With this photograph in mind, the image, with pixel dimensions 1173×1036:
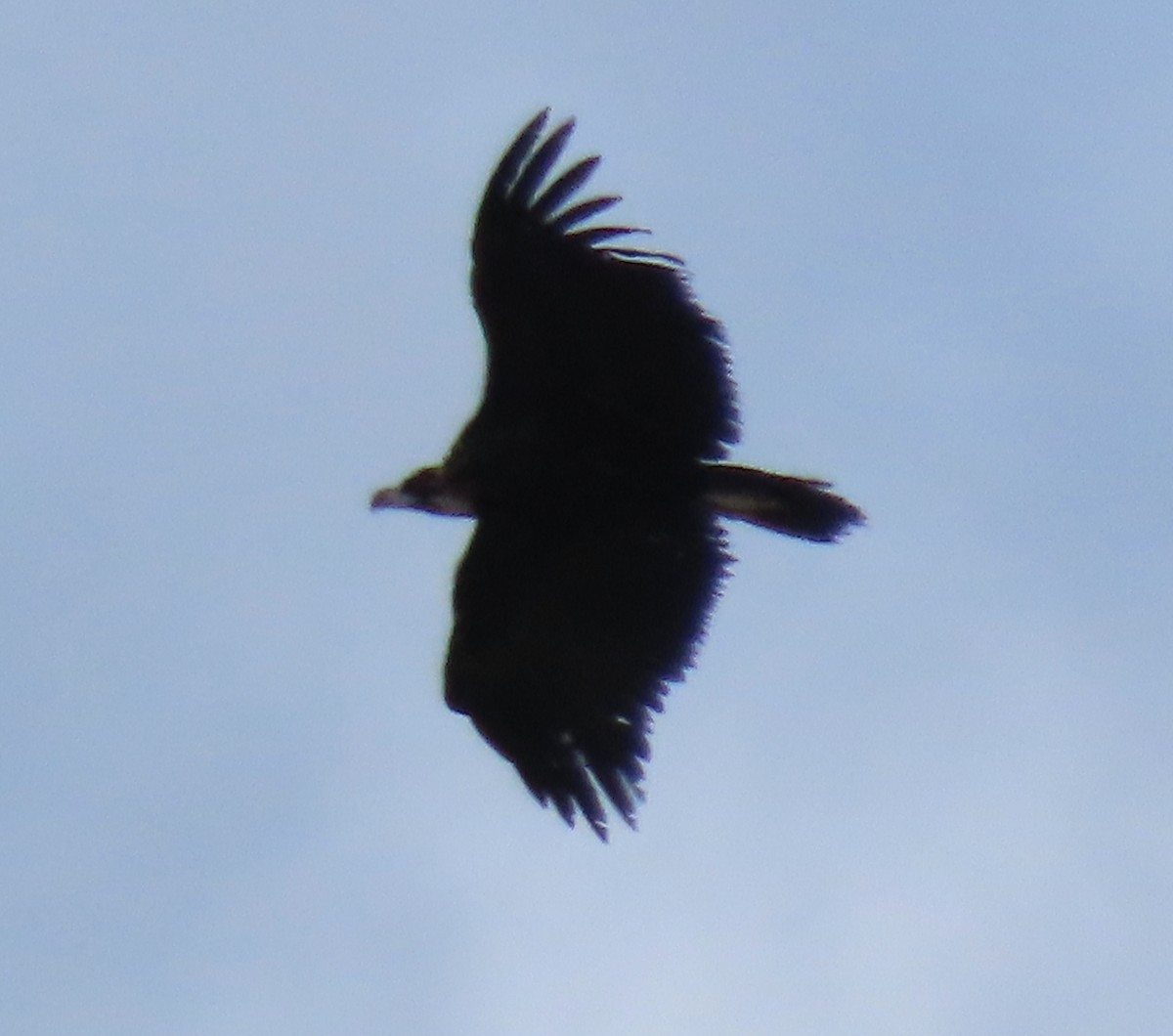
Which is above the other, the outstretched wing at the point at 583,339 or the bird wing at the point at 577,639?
the outstretched wing at the point at 583,339

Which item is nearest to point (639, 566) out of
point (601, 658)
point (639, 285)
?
point (601, 658)

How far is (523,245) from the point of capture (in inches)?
500

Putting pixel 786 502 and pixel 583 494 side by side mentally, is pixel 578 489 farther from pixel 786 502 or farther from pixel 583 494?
pixel 786 502

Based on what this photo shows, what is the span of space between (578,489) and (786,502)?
96cm

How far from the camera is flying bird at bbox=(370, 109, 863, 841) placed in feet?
41.5

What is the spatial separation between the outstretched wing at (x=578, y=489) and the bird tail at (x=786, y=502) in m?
0.13

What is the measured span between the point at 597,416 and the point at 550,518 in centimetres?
60

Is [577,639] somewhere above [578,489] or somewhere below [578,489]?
below

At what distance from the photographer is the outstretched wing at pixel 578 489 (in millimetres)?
12633

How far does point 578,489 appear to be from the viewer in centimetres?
1328

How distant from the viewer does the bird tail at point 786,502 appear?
505 inches

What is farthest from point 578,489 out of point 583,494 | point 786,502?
point 786,502

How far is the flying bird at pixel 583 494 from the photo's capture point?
41.5ft

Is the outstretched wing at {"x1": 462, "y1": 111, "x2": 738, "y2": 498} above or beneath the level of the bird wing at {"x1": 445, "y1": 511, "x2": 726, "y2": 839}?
above
